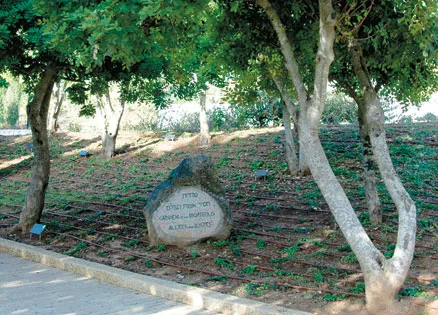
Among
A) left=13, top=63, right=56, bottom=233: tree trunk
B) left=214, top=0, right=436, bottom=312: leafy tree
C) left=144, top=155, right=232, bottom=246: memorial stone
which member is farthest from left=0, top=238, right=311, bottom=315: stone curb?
left=13, top=63, right=56, bottom=233: tree trunk

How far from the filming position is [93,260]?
9.28 m

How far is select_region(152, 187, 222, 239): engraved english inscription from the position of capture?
9664 millimetres

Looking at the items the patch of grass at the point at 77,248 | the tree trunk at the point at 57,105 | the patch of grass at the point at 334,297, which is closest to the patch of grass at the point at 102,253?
the patch of grass at the point at 77,248

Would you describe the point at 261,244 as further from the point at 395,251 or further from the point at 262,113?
the point at 262,113

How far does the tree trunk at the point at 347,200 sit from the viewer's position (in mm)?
6004

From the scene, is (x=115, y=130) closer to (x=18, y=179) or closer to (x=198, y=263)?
(x=18, y=179)

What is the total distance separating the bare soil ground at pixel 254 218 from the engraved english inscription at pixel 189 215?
0.30 m

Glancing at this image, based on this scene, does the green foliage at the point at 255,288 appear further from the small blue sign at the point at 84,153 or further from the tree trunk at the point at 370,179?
the small blue sign at the point at 84,153

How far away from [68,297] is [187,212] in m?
3.07

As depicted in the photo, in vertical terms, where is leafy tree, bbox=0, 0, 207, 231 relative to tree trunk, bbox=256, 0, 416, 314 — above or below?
above

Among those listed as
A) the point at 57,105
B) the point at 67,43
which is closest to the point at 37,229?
the point at 67,43

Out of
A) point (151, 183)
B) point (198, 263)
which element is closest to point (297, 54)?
point (198, 263)

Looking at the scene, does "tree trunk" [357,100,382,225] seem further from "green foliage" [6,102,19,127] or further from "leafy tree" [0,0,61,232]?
"green foliage" [6,102,19,127]

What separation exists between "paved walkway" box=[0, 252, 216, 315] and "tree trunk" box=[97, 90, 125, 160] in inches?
440
